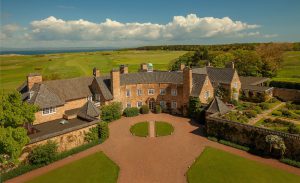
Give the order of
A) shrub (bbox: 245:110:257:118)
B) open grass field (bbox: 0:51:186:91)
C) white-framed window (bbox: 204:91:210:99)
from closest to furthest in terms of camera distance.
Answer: shrub (bbox: 245:110:257:118) → white-framed window (bbox: 204:91:210:99) → open grass field (bbox: 0:51:186:91)

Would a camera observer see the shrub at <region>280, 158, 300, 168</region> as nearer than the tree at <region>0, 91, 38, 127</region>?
No

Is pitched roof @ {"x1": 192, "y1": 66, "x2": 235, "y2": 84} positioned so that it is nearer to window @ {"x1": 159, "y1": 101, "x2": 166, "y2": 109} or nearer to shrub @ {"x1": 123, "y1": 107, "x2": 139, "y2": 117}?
window @ {"x1": 159, "y1": 101, "x2": 166, "y2": 109}

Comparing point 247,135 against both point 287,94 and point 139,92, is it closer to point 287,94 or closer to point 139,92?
point 139,92

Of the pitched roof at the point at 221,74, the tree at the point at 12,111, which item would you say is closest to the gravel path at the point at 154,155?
the tree at the point at 12,111

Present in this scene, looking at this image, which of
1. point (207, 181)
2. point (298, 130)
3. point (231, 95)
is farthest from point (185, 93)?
point (207, 181)

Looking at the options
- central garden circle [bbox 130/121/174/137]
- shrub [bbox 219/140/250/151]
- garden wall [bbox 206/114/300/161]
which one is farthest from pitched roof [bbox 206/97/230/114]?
central garden circle [bbox 130/121/174/137]

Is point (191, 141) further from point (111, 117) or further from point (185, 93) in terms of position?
point (111, 117)
